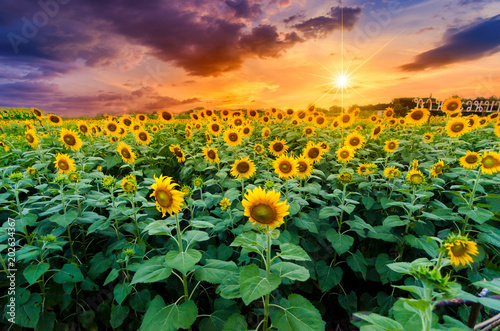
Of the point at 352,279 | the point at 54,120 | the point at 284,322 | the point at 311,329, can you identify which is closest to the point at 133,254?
the point at 284,322

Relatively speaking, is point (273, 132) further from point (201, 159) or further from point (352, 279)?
point (352, 279)

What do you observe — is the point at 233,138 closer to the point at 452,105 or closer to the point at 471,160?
the point at 471,160

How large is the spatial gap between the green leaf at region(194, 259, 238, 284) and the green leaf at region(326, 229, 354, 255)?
1.29 meters

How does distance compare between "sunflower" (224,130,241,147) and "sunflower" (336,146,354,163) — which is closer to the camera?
"sunflower" (336,146,354,163)

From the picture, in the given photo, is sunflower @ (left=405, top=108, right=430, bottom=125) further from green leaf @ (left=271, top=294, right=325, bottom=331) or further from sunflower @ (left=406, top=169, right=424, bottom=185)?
green leaf @ (left=271, top=294, right=325, bottom=331)

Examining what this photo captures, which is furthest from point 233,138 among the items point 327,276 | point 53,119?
point 53,119

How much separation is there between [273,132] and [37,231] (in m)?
4.64

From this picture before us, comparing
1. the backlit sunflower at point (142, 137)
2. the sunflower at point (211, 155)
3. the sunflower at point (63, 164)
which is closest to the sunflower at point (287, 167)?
the sunflower at point (211, 155)

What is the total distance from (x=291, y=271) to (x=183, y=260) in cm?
71

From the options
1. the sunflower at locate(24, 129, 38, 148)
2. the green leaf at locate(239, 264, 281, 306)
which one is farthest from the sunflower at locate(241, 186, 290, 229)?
the sunflower at locate(24, 129, 38, 148)

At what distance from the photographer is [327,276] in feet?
9.04

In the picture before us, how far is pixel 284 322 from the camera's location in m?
1.50

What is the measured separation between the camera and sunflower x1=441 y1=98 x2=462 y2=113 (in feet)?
19.2

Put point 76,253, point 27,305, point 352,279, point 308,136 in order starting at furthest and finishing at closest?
point 308,136 < point 352,279 < point 76,253 < point 27,305
